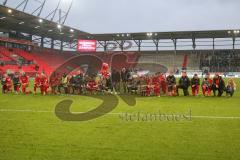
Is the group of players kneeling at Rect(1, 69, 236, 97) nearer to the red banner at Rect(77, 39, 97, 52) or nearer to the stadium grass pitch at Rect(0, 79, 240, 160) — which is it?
the stadium grass pitch at Rect(0, 79, 240, 160)

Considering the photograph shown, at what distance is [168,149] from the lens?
25.3 feet

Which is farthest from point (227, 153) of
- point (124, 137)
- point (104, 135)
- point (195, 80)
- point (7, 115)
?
point (195, 80)

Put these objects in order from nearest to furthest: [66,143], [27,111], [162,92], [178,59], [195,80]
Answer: [66,143] < [27,111] < [195,80] < [162,92] < [178,59]

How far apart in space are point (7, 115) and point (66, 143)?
5672 millimetres

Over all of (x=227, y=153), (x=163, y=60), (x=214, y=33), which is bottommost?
(x=227, y=153)

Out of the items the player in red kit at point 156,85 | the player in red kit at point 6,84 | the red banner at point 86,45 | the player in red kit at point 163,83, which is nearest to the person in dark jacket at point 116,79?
the player in red kit at point 156,85

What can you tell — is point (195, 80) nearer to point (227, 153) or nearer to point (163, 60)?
point (227, 153)

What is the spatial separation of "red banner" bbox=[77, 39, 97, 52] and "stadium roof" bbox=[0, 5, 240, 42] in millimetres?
1410

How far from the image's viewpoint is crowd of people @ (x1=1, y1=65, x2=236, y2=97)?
23047 mm

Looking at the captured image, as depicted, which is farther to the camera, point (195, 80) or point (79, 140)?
point (195, 80)

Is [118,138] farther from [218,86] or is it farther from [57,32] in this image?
[57,32]

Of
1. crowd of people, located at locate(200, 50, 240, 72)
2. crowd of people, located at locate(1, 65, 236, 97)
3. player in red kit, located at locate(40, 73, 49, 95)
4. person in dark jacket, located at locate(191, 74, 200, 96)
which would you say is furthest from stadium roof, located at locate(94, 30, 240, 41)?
player in red kit, located at locate(40, 73, 49, 95)

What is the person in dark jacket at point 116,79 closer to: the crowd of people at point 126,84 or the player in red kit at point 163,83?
the crowd of people at point 126,84

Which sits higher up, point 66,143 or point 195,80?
point 195,80
